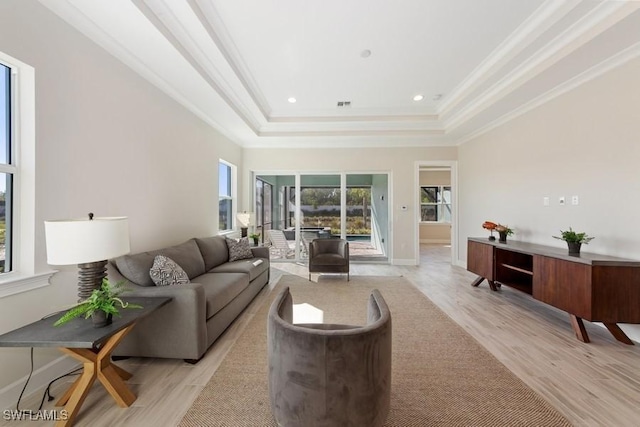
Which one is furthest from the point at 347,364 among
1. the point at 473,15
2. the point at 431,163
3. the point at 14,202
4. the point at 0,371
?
the point at 431,163

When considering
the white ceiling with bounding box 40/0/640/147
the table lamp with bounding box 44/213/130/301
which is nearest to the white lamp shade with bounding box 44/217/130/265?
the table lamp with bounding box 44/213/130/301

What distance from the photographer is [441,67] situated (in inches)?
139

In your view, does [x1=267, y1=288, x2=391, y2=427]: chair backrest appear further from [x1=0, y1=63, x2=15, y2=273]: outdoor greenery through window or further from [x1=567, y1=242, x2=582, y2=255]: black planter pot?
[x1=567, y1=242, x2=582, y2=255]: black planter pot

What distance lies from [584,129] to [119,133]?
513 centimetres

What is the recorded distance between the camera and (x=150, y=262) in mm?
2537

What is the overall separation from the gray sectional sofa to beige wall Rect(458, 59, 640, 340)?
4.03 meters

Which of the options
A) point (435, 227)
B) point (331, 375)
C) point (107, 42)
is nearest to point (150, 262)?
point (107, 42)

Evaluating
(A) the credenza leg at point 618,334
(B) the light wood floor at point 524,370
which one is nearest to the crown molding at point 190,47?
(B) the light wood floor at point 524,370

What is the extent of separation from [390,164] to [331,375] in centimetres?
542

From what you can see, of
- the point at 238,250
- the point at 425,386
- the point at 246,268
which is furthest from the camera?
the point at 238,250

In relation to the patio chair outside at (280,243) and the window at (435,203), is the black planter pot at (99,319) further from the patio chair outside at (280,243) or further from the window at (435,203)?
the window at (435,203)

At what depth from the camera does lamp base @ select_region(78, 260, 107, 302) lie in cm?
174

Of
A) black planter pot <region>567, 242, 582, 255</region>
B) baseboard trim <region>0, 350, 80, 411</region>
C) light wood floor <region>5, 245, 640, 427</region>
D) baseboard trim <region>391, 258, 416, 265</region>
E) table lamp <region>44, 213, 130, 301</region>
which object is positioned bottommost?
light wood floor <region>5, 245, 640, 427</region>

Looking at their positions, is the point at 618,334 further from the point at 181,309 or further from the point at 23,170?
the point at 23,170
